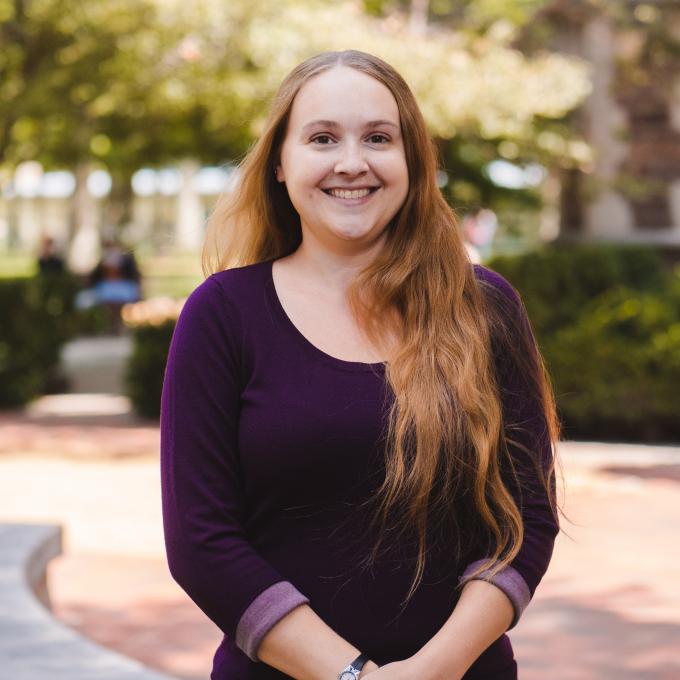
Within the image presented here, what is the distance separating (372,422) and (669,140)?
13460 mm

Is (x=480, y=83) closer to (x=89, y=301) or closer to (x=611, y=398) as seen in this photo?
(x=611, y=398)

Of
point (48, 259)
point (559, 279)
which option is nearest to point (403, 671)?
point (559, 279)

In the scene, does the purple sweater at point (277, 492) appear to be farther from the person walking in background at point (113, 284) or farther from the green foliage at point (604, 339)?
the person walking in background at point (113, 284)

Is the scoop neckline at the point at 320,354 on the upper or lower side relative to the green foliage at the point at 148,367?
upper

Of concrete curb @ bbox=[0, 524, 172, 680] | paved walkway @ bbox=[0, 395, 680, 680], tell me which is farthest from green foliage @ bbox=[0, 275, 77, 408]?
concrete curb @ bbox=[0, 524, 172, 680]

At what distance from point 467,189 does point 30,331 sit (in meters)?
6.41

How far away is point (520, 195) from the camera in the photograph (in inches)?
688

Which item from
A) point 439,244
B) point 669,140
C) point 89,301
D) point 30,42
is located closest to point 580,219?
point 669,140

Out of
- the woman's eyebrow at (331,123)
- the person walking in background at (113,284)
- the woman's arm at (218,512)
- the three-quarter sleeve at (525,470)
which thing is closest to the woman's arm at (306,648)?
the woman's arm at (218,512)

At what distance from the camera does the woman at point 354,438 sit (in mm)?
1960

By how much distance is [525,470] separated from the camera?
6.89ft

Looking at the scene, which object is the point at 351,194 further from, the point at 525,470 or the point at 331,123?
the point at 525,470

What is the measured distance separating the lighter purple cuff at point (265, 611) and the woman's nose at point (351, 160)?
69 cm

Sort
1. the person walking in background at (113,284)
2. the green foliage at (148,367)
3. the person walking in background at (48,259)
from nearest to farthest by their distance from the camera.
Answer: the green foliage at (148,367)
the person walking in background at (113,284)
the person walking in background at (48,259)
